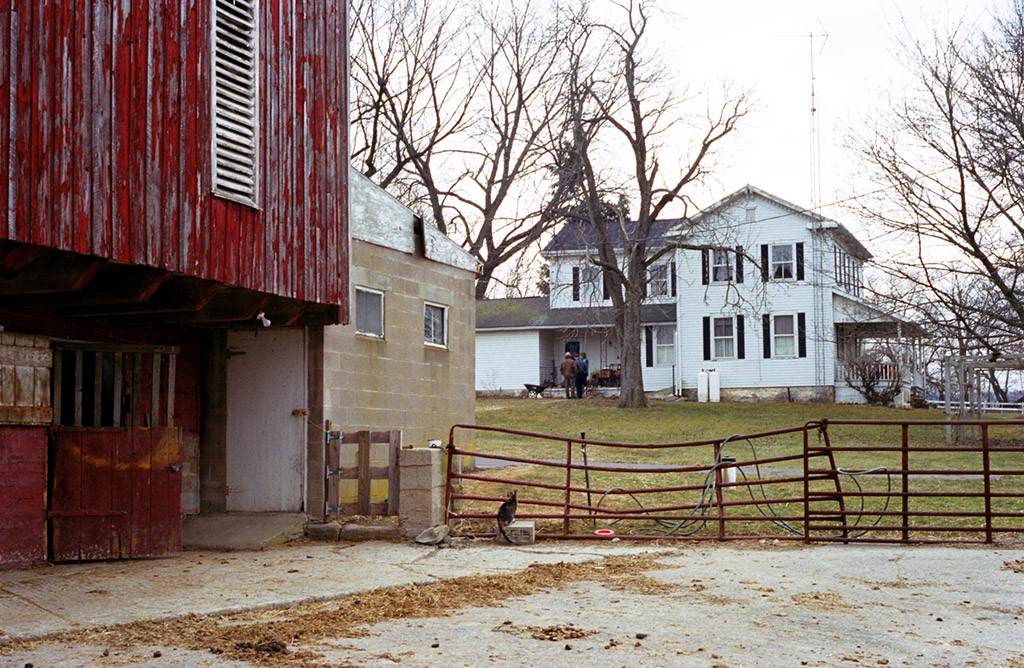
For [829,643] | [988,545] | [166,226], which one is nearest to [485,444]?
[988,545]

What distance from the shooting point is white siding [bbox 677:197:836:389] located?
134 feet

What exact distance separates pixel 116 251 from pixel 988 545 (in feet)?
32.5

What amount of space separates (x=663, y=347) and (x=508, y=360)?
6.38m

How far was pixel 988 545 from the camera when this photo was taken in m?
13.1

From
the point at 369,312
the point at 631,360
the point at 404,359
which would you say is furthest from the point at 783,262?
the point at 369,312

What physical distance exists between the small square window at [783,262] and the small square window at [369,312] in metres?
26.9

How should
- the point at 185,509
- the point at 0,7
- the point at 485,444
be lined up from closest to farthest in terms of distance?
the point at 0,7
the point at 185,509
the point at 485,444

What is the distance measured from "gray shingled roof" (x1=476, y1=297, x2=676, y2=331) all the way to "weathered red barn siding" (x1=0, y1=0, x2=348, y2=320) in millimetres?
28574

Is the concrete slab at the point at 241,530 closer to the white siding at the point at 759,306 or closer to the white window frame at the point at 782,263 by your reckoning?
the white siding at the point at 759,306

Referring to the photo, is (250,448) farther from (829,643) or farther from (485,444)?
(485,444)

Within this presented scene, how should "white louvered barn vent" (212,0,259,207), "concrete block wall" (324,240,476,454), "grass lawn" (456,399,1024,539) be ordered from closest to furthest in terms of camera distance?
"white louvered barn vent" (212,0,259,207)
"grass lawn" (456,399,1024,539)
"concrete block wall" (324,240,476,454)

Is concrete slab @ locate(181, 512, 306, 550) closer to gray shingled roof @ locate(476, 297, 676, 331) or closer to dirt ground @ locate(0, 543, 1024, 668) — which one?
dirt ground @ locate(0, 543, 1024, 668)

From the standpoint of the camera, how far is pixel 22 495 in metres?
11.2

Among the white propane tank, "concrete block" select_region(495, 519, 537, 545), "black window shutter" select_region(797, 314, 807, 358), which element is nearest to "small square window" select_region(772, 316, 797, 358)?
"black window shutter" select_region(797, 314, 807, 358)
